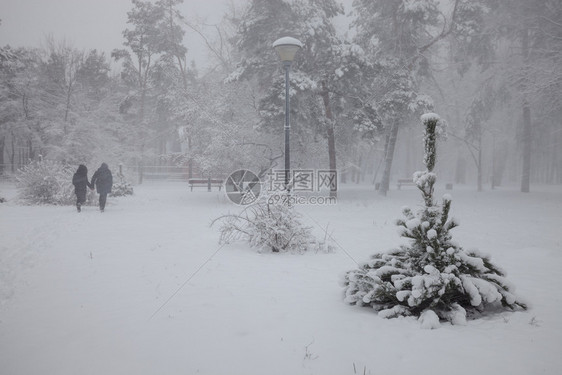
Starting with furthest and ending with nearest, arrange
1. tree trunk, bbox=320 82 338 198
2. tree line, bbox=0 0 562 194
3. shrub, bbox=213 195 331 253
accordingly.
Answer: tree trunk, bbox=320 82 338 198 < tree line, bbox=0 0 562 194 < shrub, bbox=213 195 331 253

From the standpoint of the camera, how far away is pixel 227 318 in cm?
399

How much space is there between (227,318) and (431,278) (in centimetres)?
235

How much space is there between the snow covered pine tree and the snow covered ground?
18 centimetres

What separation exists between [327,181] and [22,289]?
16.0 m

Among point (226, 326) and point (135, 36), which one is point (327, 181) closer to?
point (226, 326)

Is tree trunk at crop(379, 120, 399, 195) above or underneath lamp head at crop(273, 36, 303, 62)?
underneath

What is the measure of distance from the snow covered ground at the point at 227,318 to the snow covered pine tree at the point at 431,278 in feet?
0.59

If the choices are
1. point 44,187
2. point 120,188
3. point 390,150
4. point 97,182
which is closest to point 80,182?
point 97,182

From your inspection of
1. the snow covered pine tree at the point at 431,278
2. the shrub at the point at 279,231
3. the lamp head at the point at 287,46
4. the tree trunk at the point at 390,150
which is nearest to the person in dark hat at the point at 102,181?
the shrub at the point at 279,231

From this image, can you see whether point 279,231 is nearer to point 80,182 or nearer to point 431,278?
point 431,278

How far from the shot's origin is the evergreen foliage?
48.8 feet

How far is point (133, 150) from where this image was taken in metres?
34.3
